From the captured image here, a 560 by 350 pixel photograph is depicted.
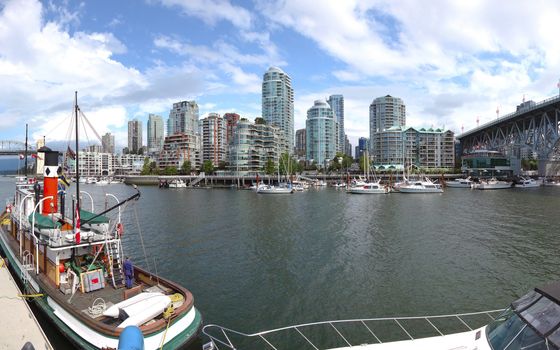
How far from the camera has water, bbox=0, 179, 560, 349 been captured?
675 inches

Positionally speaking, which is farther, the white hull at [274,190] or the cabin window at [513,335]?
the white hull at [274,190]

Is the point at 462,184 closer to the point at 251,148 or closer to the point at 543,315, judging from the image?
the point at 251,148

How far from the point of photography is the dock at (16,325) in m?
10.8

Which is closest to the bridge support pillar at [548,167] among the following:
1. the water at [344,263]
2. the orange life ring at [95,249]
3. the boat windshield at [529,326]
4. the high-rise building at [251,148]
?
the high-rise building at [251,148]

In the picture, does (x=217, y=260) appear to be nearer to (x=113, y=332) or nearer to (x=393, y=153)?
(x=113, y=332)

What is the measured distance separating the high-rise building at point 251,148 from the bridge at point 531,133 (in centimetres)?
10205

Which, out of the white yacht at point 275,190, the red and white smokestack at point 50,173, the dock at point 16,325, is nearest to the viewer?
the dock at point 16,325

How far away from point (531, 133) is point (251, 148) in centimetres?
11693

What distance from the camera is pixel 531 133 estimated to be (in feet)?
440

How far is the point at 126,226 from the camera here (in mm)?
40844

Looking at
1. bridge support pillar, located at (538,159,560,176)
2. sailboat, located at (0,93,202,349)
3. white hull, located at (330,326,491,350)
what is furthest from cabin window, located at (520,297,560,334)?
bridge support pillar, located at (538,159,560,176)

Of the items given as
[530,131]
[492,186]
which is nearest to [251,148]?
[492,186]

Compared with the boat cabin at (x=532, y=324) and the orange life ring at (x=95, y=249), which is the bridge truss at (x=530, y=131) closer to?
the boat cabin at (x=532, y=324)

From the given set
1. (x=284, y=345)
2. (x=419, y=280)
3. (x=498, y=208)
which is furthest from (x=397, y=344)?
(x=498, y=208)
